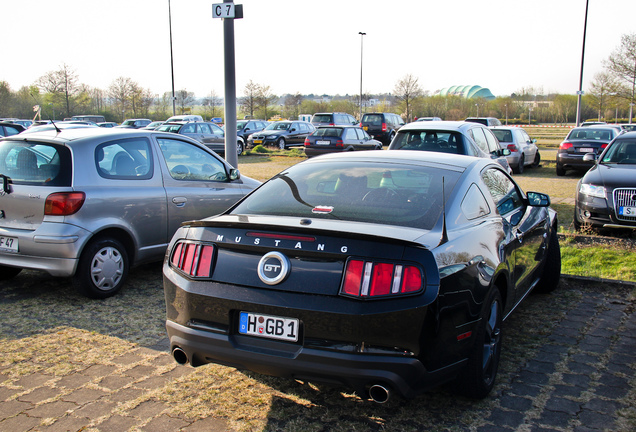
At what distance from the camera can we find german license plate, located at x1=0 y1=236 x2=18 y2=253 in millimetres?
5352

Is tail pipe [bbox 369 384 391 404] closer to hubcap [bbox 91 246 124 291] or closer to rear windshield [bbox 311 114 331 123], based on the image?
hubcap [bbox 91 246 124 291]

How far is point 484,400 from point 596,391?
0.75 metres

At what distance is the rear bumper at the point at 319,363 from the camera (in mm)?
2844

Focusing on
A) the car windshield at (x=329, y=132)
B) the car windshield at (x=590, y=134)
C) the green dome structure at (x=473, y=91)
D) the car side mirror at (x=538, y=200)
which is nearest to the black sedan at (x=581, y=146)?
the car windshield at (x=590, y=134)

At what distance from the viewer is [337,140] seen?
71.3 feet

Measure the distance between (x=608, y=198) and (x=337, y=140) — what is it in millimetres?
13880

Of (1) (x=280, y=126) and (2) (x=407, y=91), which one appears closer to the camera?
(1) (x=280, y=126)

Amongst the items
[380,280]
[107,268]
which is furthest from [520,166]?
[380,280]

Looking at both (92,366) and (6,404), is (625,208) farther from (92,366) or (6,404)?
(6,404)

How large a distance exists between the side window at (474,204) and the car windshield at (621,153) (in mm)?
6836

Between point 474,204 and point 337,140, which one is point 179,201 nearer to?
point 474,204

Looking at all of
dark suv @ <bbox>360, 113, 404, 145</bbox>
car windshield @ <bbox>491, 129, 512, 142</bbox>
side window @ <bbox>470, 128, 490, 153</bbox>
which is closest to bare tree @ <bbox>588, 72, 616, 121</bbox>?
dark suv @ <bbox>360, 113, 404, 145</bbox>

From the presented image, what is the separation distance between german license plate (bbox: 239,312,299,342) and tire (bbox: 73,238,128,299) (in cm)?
295

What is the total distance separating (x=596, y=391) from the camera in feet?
12.0
